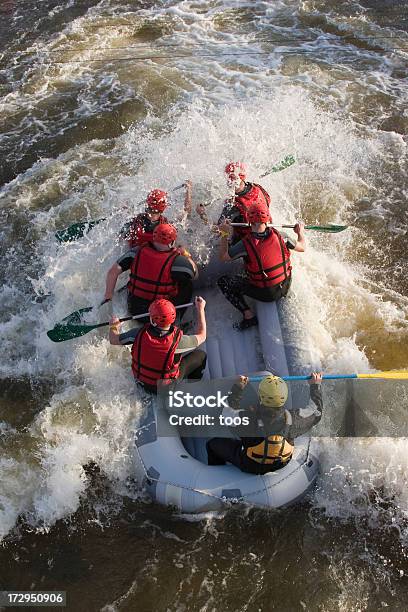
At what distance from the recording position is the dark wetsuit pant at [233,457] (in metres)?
4.00

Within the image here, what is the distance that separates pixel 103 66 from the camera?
10477mm

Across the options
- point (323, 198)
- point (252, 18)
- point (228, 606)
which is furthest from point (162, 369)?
point (252, 18)

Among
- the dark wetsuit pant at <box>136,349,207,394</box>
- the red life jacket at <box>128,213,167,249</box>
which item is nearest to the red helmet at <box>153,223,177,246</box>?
the red life jacket at <box>128,213,167,249</box>

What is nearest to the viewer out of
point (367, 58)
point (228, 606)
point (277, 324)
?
point (228, 606)

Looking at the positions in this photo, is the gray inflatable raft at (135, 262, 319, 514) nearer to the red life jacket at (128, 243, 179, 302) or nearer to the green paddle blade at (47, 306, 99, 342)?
the red life jacket at (128, 243, 179, 302)

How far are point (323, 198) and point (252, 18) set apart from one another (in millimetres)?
6403

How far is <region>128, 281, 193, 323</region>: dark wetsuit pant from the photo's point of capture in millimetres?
4960

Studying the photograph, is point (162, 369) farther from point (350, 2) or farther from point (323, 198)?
point (350, 2)

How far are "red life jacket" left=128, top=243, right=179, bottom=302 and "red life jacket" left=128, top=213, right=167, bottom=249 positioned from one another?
382mm

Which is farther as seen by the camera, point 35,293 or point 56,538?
point 35,293

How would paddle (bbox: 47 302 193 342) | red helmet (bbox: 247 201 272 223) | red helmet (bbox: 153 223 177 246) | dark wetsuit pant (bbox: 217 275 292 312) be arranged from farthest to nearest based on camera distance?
paddle (bbox: 47 302 193 342) → dark wetsuit pant (bbox: 217 275 292 312) → red helmet (bbox: 247 201 272 223) → red helmet (bbox: 153 223 177 246)

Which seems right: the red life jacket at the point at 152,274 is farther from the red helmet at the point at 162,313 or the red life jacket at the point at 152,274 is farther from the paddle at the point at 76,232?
the paddle at the point at 76,232

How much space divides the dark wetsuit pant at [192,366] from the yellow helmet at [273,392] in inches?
33.2

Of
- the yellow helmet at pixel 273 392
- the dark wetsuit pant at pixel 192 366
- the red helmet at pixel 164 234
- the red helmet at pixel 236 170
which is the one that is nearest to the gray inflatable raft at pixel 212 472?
the dark wetsuit pant at pixel 192 366
